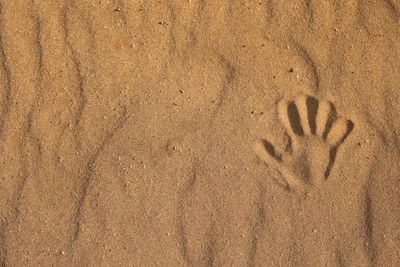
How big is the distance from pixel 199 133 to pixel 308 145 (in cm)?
51

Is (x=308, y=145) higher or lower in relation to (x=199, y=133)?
higher

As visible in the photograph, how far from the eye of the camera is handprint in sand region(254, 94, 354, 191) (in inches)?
116

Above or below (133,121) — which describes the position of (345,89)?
above

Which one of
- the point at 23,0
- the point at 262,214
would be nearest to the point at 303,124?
the point at 262,214

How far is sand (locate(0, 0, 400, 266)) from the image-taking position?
2926mm

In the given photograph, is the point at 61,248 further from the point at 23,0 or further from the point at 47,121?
the point at 23,0

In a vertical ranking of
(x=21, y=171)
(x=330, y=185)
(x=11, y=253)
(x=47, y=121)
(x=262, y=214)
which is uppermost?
(x=330, y=185)

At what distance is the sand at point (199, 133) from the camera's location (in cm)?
293

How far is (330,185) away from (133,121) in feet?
3.18

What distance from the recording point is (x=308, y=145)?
2.95 meters

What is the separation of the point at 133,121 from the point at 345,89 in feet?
3.32

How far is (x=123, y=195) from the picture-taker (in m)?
2.96

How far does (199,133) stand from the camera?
3.00 metres

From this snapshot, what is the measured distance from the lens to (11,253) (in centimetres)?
294
